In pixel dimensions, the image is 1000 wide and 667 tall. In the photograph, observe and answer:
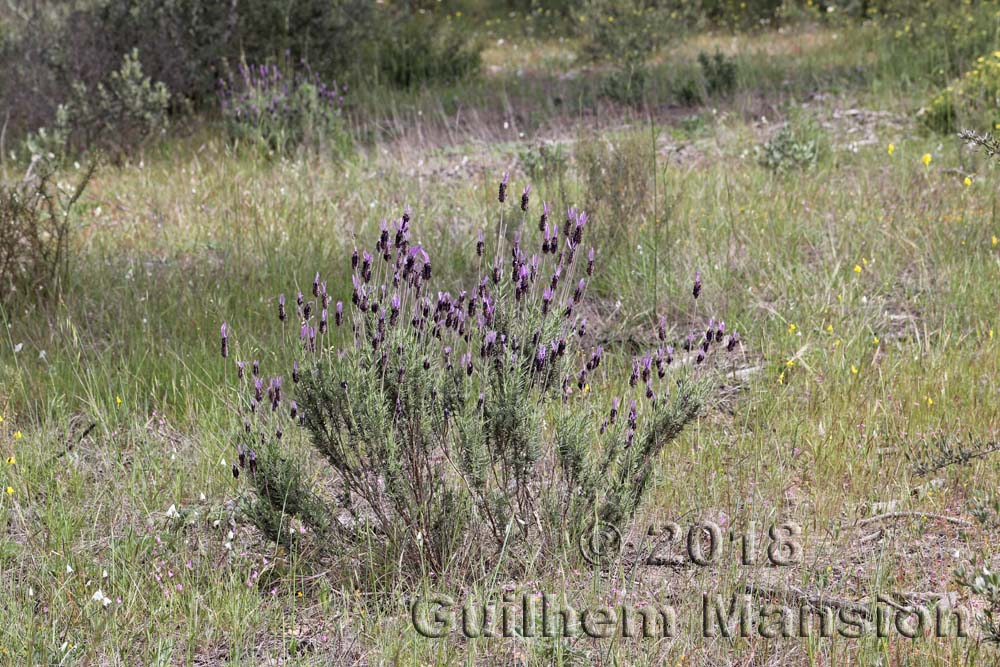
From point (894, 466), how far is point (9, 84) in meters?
7.17

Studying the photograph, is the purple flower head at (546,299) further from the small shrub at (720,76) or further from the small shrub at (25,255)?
the small shrub at (720,76)

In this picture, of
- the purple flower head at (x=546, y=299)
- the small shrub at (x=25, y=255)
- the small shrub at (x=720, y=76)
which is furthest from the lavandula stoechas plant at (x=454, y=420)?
the small shrub at (x=720, y=76)

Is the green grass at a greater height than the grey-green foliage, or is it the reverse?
the grey-green foliage

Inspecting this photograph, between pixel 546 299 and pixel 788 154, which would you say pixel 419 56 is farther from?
pixel 546 299

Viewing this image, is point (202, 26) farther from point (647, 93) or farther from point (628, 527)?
point (628, 527)

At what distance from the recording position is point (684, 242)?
5016 millimetres

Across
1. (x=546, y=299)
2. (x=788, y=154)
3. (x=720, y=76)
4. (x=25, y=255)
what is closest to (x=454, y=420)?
(x=546, y=299)

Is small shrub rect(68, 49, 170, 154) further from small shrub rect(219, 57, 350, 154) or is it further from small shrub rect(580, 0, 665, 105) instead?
small shrub rect(580, 0, 665, 105)

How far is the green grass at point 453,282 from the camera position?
101 inches

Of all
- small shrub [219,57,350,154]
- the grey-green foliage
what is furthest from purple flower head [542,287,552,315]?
the grey-green foliage

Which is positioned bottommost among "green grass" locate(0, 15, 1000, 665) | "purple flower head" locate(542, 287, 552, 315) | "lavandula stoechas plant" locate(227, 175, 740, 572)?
"green grass" locate(0, 15, 1000, 665)

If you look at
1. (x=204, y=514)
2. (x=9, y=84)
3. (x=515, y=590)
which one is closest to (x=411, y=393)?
(x=515, y=590)

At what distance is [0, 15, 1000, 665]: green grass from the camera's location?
101 inches

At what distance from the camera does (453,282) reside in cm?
464
